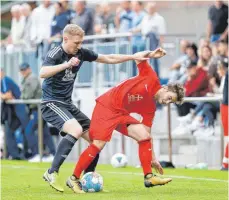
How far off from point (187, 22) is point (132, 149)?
9.89 meters

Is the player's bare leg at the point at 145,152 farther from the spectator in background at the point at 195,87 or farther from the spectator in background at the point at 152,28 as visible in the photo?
the spectator in background at the point at 152,28

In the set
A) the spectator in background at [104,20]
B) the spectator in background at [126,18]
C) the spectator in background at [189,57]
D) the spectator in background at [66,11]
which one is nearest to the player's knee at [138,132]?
the spectator in background at [189,57]

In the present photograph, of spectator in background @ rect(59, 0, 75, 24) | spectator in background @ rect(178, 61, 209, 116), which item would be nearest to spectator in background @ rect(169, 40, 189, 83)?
spectator in background @ rect(178, 61, 209, 116)

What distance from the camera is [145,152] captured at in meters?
12.7

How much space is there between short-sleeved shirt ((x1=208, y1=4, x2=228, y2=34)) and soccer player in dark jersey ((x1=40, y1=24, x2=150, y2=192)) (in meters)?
8.92

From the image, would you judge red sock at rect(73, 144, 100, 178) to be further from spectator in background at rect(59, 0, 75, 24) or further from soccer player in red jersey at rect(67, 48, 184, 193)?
spectator in background at rect(59, 0, 75, 24)

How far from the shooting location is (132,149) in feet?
68.6

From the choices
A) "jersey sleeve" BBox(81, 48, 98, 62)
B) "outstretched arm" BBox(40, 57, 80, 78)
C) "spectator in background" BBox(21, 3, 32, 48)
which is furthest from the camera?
"spectator in background" BBox(21, 3, 32, 48)

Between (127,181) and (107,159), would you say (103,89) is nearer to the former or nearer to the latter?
(107,159)

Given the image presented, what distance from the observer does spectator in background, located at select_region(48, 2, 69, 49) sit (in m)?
23.1

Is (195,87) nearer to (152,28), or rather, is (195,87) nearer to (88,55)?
(152,28)

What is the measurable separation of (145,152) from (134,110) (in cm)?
75

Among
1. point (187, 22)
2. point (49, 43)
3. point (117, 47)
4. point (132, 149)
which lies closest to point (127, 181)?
point (132, 149)

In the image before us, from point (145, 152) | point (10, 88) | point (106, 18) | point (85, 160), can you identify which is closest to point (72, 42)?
point (85, 160)
